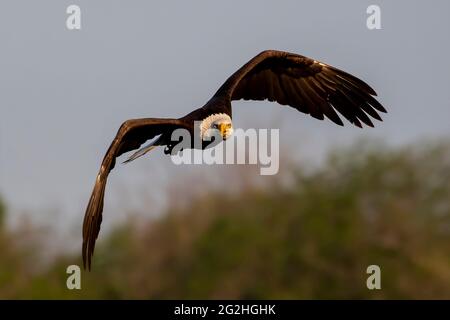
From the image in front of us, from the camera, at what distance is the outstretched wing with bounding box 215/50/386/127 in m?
17.6

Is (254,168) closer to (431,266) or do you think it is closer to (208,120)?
(431,266)

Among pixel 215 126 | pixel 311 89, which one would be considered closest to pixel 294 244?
pixel 311 89

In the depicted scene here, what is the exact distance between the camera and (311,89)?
58.6 feet

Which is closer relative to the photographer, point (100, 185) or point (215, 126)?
point (100, 185)

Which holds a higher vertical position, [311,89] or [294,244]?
[311,89]

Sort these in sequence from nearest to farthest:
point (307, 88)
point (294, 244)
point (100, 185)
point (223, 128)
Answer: point (100, 185), point (223, 128), point (307, 88), point (294, 244)

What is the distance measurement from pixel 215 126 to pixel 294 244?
24.9 metres

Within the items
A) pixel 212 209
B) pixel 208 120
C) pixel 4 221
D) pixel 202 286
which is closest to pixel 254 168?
pixel 212 209

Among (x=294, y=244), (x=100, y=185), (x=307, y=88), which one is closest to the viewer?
(x=100, y=185)

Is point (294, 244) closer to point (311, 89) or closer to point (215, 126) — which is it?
point (311, 89)

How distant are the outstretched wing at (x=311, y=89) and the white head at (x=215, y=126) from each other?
188cm

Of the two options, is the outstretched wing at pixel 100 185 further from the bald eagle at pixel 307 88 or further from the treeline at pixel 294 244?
the treeline at pixel 294 244

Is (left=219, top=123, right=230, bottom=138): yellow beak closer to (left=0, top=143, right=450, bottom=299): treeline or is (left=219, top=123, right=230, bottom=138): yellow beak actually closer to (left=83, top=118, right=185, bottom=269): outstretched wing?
(left=83, top=118, right=185, bottom=269): outstretched wing

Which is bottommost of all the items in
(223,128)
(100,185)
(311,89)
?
(100,185)
